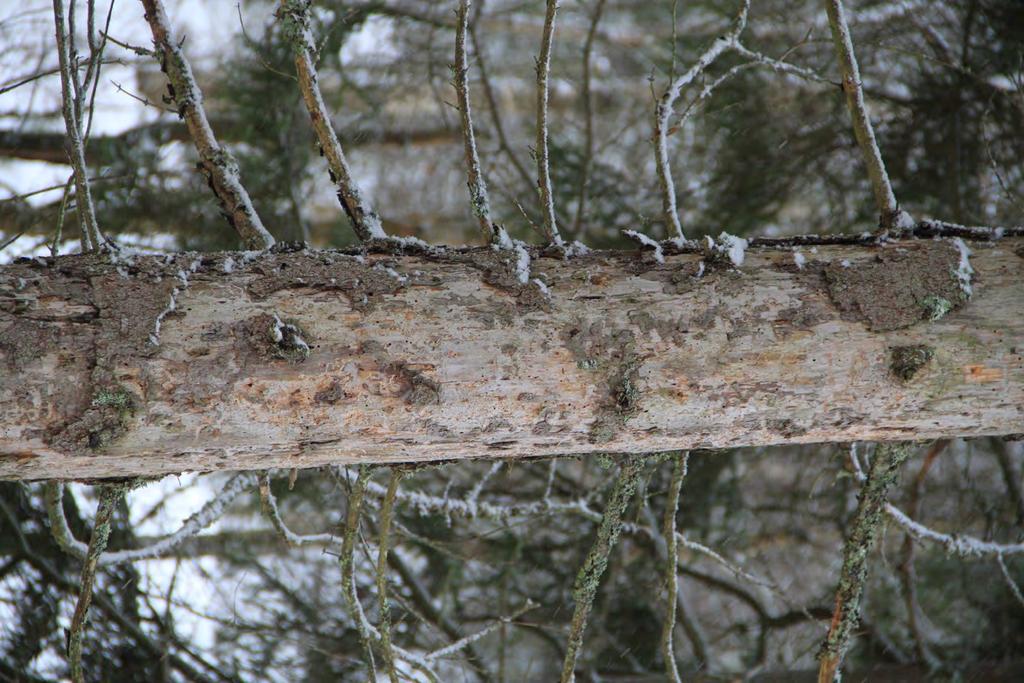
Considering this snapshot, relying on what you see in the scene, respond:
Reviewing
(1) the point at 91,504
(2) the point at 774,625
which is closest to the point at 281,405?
(1) the point at 91,504

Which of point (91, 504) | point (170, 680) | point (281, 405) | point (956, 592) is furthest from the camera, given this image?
point (956, 592)

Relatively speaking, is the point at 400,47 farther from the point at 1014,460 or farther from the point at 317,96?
the point at 1014,460

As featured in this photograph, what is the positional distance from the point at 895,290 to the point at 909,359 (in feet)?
0.29

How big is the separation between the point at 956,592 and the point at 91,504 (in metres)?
2.77

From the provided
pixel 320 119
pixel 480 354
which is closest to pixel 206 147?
pixel 320 119

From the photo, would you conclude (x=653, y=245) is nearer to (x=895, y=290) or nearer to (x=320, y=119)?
(x=895, y=290)

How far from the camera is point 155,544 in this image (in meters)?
Result: 1.66

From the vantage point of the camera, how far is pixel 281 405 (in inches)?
35.1

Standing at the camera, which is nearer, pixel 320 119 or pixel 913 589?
pixel 320 119

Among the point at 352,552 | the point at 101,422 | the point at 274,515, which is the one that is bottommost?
the point at 352,552

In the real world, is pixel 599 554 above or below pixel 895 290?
below

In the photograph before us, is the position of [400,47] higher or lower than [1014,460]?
higher

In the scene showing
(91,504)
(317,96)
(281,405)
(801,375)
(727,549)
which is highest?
(317,96)

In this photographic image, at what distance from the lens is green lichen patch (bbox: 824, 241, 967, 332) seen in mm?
941
